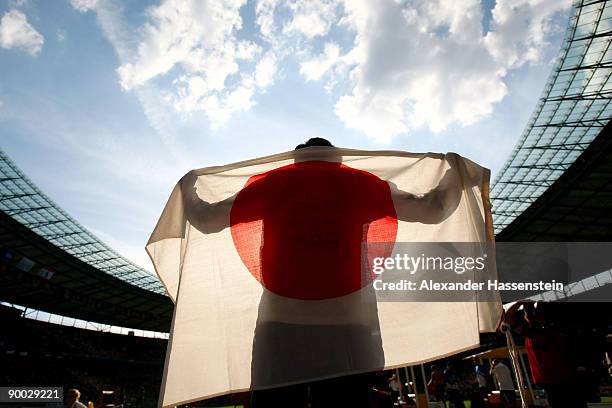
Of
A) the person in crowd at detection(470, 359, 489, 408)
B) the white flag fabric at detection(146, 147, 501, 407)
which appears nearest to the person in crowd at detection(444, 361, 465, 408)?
the person in crowd at detection(470, 359, 489, 408)

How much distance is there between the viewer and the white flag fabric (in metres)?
1.55

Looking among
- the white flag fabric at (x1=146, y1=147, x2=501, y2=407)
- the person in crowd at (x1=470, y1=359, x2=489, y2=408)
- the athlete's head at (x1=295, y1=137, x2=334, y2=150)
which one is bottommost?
the person in crowd at (x1=470, y1=359, x2=489, y2=408)

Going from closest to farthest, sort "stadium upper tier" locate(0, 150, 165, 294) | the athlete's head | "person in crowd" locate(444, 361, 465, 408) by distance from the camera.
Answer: the athlete's head
"person in crowd" locate(444, 361, 465, 408)
"stadium upper tier" locate(0, 150, 165, 294)

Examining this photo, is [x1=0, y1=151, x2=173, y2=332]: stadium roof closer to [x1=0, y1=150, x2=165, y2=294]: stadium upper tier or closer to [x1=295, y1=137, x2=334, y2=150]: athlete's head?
[x1=0, y1=150, x2=165, y2=294]: stadium upper tier

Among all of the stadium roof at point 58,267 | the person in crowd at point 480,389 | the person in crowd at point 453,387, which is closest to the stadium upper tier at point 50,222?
the stadium roof at point 58,267

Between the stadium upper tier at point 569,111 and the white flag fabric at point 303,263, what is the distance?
1294 cm

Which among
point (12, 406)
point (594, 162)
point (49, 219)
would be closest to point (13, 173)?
point (49, 219)

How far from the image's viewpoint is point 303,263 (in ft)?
5.35

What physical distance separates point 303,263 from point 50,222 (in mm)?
24988

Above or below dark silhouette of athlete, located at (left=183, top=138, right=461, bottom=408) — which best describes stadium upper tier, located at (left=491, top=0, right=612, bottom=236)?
above

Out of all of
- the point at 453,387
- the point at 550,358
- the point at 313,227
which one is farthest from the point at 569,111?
the point at 313,227

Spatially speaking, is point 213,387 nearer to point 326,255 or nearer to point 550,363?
point 326,255

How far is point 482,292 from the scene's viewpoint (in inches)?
77.0

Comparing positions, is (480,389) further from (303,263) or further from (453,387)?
(303,263)
